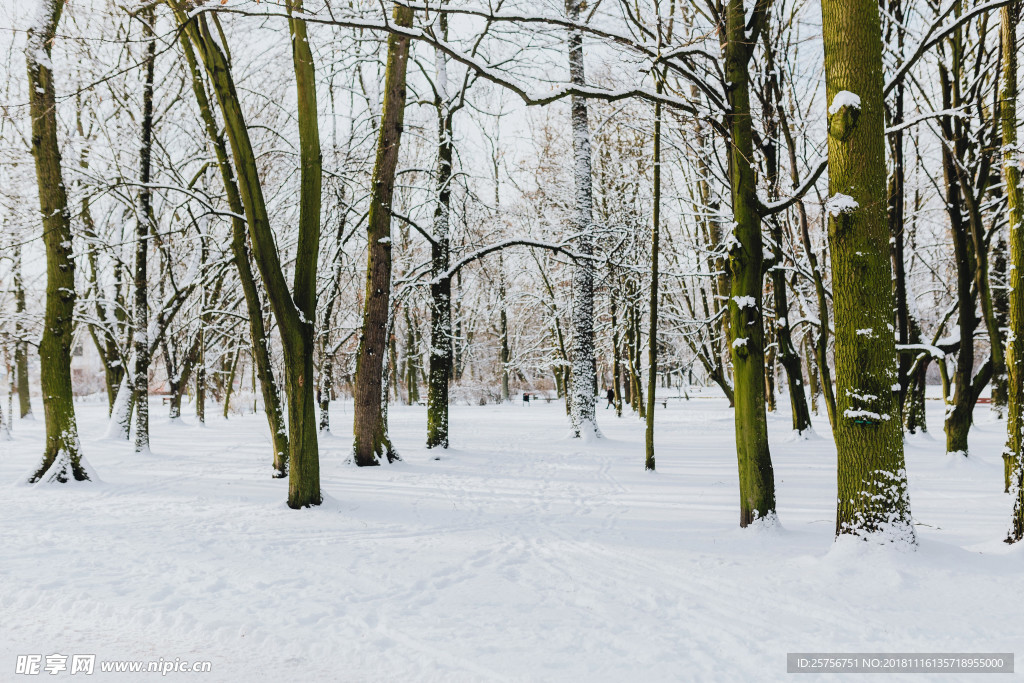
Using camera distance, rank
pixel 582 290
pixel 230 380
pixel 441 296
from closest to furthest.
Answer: pixel 441 296 → pixel 582 290 → pixel 230 380

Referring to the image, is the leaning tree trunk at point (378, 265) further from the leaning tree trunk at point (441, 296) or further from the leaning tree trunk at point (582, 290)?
the leaning tree trunk at point (582, 290)

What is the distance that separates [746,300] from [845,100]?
1.81 metres

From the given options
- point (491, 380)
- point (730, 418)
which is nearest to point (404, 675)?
point (730, 418)

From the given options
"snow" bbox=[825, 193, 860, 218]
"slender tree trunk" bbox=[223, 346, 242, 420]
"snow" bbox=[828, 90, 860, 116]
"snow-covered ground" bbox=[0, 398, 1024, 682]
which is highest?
"snow" bbox=[828, 90, 860, 116]

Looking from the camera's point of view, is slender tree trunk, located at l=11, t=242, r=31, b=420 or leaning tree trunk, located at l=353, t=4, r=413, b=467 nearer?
leaning tree trunk, located at l=353, t=4, r=413, b=467

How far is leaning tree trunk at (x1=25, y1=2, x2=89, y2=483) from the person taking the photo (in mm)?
8266

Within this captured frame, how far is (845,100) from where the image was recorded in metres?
4.24

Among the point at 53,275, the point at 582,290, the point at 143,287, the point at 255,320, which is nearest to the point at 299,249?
the point at 255,320

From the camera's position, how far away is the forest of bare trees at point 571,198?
4.40 m

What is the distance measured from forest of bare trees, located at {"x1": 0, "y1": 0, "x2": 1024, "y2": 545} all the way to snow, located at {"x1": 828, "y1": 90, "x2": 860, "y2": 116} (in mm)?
28

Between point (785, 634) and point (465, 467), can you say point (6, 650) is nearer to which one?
point (785, 634)

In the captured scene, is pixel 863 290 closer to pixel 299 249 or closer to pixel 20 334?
pixel 299 249

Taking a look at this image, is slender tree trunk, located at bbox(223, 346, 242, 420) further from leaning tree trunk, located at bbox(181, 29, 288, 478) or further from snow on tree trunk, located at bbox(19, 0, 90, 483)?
leaning tree trunk, located at bbox(181, 29, 288, 478)

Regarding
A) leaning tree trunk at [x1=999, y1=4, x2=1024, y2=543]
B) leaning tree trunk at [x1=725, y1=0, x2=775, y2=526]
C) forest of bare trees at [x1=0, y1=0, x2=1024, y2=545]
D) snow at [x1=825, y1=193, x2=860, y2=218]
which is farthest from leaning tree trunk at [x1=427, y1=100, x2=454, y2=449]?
leaning tree trunk at [x1=999, y1=4, x2=1024, y2=543]
